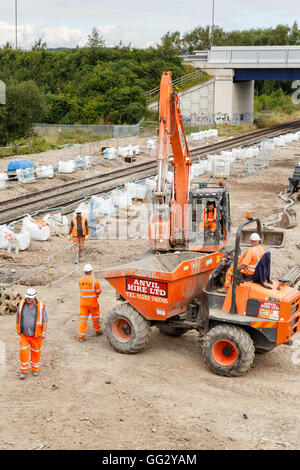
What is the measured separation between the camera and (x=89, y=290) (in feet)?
34.8

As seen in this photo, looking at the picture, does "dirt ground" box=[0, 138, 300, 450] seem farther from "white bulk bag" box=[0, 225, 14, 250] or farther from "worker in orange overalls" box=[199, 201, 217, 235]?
"white bulk bag" box=[0, 225, 14, 250]

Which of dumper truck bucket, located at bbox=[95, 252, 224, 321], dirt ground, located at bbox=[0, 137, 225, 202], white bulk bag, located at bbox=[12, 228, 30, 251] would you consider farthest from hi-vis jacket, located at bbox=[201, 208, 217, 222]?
dirt ground, located at bbox=[0, 137, 225, 202]

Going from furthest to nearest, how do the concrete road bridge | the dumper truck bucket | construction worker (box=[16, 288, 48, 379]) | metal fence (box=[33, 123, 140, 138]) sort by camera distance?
the concrete road bridge, metal fence (box=[33, 123, 140, 138]), the dumper truck bucket, construction worker (box=[16, 288, 48, 379])

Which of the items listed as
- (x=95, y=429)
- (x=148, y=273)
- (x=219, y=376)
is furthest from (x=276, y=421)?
(x=148, y=273)

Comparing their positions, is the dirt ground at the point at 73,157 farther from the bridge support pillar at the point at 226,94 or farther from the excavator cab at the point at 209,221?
the bridge support pillar at the point at 226,94

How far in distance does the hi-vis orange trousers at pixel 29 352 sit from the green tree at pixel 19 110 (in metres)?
35.0

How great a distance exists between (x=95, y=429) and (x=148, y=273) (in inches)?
116

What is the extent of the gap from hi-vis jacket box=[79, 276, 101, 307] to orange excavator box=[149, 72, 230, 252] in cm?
347

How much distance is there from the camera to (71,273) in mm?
14953

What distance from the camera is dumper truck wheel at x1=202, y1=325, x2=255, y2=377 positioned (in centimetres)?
913

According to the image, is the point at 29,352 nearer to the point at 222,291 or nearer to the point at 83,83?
the point at 222,291

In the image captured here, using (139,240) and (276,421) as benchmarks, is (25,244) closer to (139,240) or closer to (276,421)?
(139,240)

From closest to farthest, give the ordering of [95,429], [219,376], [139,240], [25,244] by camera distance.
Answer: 1. [95,429]
2. [219,376]
3. [25,244]
4. [139,240]

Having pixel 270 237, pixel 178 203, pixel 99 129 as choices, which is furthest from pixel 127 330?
pixel 99 129
